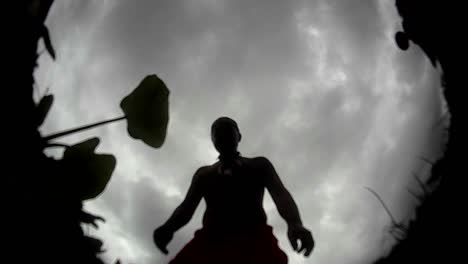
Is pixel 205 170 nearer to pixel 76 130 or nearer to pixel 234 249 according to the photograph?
A: pixel 234 249

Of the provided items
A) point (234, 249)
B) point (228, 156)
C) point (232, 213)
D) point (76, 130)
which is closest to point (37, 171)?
point (76, 130)

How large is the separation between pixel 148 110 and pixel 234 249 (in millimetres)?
1031

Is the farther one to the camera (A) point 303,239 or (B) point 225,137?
(B) point 225,137

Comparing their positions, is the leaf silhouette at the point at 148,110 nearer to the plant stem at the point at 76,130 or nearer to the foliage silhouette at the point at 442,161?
the plant stem at the point at 76,130

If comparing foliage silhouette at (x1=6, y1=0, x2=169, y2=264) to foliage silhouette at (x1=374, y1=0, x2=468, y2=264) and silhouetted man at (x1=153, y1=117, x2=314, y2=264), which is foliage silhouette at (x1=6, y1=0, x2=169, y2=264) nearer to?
silhouetted man at (x1=153, y1=117, x2=314, y2=264)

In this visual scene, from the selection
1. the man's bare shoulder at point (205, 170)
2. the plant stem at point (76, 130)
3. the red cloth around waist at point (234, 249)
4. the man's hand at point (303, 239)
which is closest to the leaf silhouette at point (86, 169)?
the plant stem at point (76, 130)

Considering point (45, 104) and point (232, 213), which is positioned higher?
point (45, 104)

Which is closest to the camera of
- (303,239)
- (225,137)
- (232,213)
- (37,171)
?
(37,171)

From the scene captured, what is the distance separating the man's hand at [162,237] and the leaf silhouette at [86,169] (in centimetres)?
114

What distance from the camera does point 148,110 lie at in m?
1.24

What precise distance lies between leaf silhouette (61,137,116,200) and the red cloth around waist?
991 millimetres

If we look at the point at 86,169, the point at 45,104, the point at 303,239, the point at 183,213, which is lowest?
the point at 303,239

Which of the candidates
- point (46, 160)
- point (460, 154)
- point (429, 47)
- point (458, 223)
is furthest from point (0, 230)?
point (429, 47)

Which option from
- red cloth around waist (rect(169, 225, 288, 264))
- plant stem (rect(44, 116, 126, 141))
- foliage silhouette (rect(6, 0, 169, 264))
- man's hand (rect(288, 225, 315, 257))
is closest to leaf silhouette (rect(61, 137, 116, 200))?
foliage silhouette (rect(6, 0, 169, 264))
